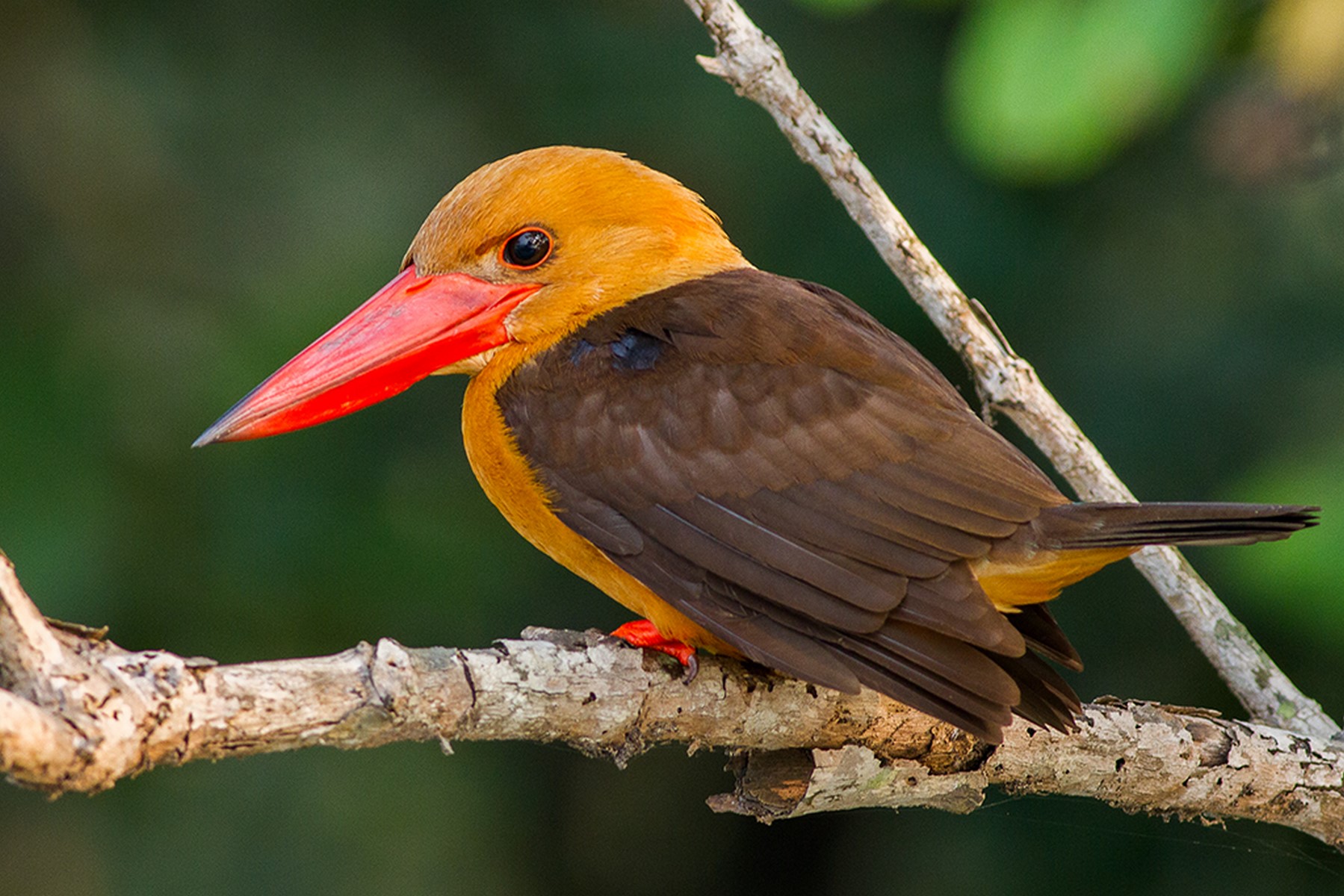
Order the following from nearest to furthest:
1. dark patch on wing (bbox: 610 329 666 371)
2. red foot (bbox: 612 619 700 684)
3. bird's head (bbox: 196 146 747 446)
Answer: red foot (bbox: 612 619 700 684) < dark patch on wing (bbox: 610 329 666 371) < bird's head (bbox: 196 146 747 446)

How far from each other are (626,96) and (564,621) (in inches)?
56.8

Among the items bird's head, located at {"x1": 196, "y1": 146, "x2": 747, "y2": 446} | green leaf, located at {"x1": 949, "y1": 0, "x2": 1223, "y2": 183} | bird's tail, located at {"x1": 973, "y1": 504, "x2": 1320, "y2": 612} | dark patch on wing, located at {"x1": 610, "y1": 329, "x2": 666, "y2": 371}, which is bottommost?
bird's tail, located at {"x1": 973, "y1": 504, "x2": 1320, "y2": 612}

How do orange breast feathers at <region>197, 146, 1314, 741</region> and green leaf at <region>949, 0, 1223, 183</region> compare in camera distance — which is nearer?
orange breast feathers at <region>197, 146, 1314, 741</region>

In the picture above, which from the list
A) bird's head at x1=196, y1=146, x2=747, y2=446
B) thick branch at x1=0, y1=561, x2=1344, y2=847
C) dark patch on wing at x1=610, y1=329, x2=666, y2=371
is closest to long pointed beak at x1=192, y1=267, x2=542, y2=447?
bird's head at x1=196, y1=146, x2=747, y2=446

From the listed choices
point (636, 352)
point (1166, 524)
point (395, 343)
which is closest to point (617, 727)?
point (636, 352)

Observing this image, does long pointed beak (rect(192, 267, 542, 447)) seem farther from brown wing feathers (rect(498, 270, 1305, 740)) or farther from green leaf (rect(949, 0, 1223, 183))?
green leaf (rect(949, 0, 1223, 183))

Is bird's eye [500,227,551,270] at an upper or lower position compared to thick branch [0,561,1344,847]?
upper

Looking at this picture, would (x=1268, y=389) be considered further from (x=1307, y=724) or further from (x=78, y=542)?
(x=78, y=542)

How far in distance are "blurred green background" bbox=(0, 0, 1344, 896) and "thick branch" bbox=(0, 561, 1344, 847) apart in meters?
0.93

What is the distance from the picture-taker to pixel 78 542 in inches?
126

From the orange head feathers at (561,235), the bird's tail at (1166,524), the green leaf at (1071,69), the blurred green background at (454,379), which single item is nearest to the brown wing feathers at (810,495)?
the bird's tail at (1166,524)

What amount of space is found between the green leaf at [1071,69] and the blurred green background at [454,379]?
1.34 ft

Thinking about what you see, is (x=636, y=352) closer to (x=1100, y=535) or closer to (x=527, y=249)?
(x=527, y=249)

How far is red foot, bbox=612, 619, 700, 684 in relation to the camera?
2121 millimetres
